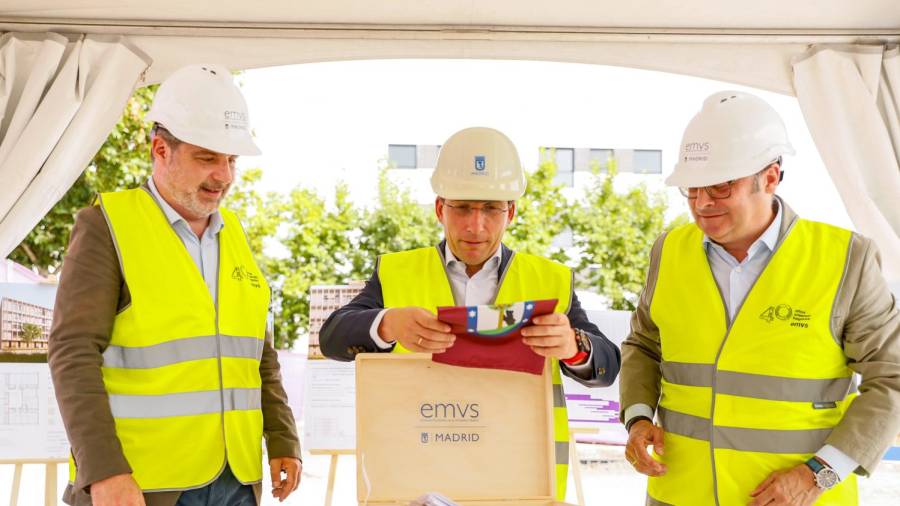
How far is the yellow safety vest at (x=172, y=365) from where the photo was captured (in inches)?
102

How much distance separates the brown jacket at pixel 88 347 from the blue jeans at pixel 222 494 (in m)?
0.06

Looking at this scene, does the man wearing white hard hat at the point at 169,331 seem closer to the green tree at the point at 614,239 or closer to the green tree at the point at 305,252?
the green tree at the point at 305,252

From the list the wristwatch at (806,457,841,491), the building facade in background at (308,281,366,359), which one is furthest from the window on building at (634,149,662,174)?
the wristwatch at (806,457,841,491)

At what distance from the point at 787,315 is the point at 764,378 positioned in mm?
212

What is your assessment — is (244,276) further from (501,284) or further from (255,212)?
(255,212)

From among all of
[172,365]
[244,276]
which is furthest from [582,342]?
[172,365]

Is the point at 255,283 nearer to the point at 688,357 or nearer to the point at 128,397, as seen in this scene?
the point at 128,397

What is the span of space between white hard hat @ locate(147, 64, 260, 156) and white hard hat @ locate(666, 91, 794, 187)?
1400 mm

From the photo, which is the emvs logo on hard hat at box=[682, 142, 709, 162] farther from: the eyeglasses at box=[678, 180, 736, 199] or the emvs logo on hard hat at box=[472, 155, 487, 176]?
the emvs logo on hard hat at box=[472, 155, 487, 176]

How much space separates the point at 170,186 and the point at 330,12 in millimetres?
2108

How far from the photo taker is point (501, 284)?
299 cm

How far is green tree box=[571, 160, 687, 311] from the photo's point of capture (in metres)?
15.2

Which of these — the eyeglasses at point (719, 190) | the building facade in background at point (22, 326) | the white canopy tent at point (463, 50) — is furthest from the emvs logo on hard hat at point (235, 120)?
the building facade in background at point (22, 326)

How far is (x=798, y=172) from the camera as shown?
62.4 feet
